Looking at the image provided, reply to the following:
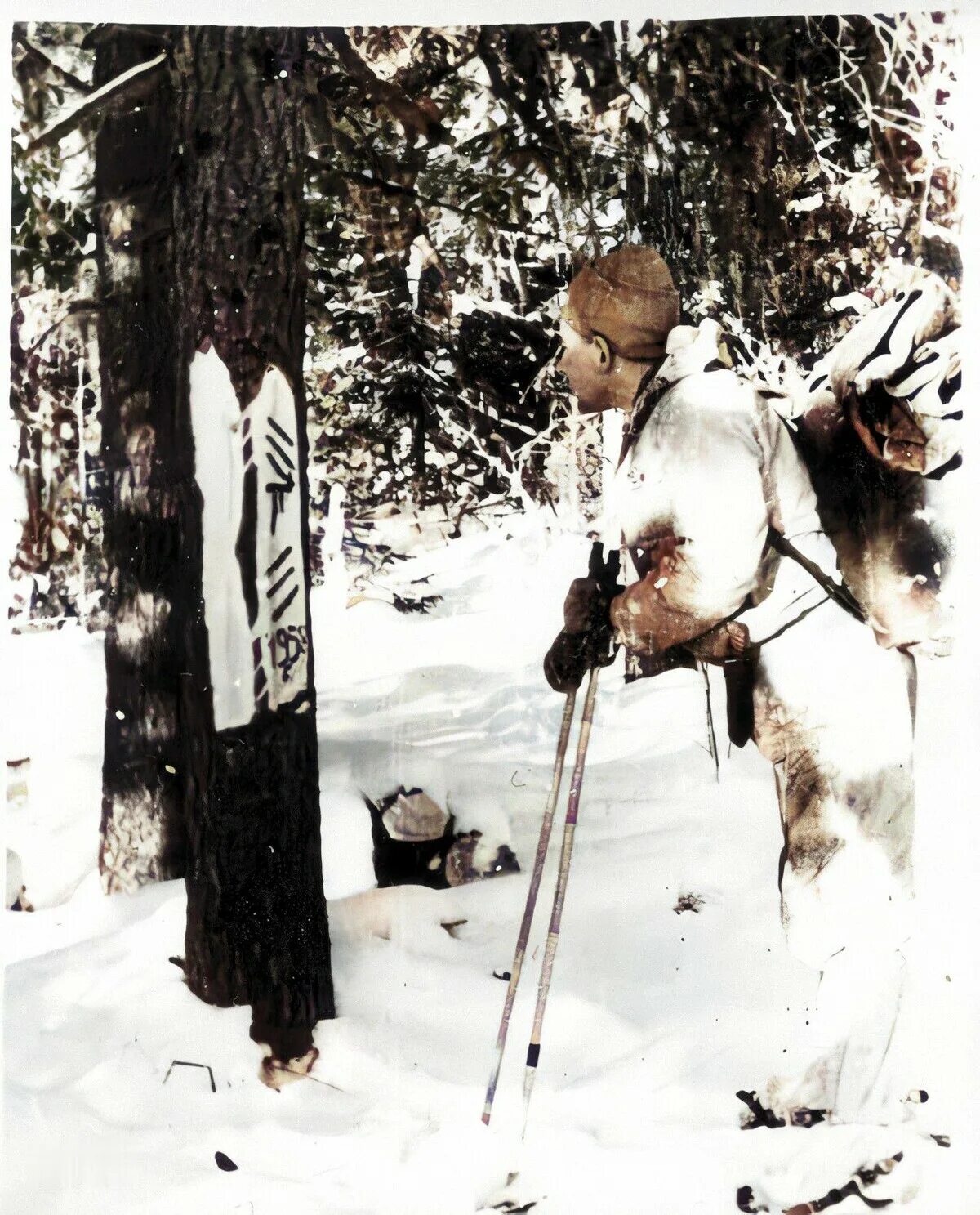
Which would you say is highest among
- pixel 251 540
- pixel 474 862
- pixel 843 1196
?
pixel 251 540

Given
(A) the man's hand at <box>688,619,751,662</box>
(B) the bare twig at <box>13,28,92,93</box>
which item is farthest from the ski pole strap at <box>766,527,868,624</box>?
(B) the bare twig at <box>13,28,92,93</box>

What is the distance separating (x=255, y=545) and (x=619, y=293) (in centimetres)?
84

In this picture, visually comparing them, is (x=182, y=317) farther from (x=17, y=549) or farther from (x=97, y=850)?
(x=97, y=850)

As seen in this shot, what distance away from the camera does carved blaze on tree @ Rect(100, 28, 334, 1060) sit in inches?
62.0

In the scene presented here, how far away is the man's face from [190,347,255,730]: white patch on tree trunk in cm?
63

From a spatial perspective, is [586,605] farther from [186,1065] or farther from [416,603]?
[186,1065]

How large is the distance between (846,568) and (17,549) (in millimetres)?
1562

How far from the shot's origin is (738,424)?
1612mm

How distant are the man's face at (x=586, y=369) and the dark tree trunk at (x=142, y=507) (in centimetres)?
74

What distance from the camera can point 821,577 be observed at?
63.6 inches

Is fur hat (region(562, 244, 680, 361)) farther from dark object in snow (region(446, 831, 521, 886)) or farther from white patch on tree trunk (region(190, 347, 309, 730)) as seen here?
dark object in snow (region(446, 831, 521, 886))

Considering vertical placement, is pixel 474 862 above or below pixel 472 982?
above

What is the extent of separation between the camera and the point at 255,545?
1.59 metres

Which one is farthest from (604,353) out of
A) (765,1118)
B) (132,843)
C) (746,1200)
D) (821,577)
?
(746,1200)
